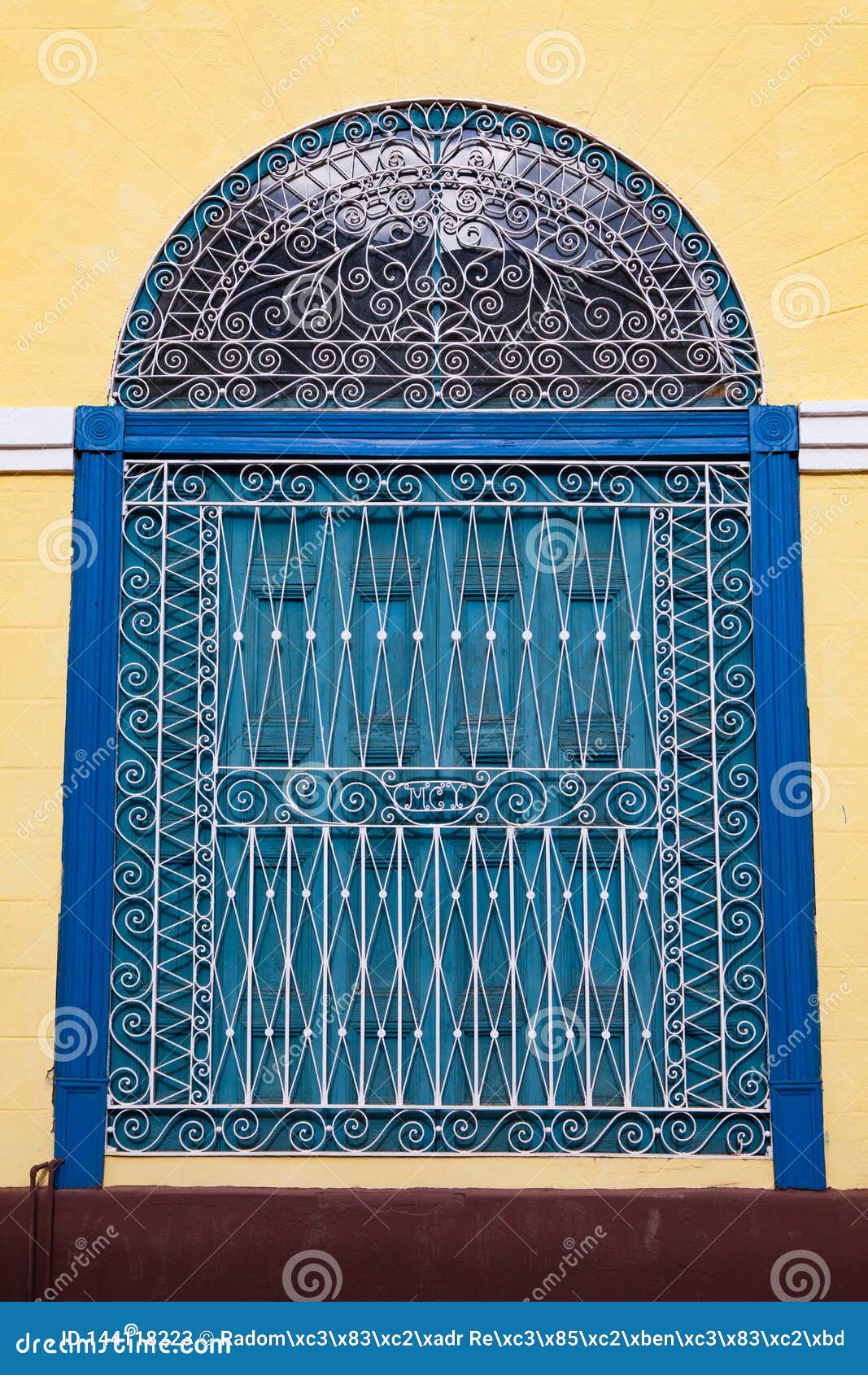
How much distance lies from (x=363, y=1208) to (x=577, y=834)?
129 cm

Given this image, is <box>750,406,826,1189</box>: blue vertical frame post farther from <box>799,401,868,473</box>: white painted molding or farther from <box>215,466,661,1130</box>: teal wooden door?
<box>215,466,661,1130</box>: teal wooden door

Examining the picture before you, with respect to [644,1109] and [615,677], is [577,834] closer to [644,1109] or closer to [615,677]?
[615,677]

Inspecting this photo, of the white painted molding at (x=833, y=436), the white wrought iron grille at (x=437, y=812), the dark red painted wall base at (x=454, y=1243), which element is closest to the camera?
the dark red painted wall base at (x=454, y=1243)

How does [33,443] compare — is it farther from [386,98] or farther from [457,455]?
[386,98]

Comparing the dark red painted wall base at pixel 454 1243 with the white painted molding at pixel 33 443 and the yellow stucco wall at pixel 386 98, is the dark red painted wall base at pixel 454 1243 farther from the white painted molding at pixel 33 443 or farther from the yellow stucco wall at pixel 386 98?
the white painted molding at pixel 33 443

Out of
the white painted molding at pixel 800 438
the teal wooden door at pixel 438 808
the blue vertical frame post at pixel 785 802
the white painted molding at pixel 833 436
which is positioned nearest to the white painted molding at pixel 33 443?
the white painted molding at pixel 800 438

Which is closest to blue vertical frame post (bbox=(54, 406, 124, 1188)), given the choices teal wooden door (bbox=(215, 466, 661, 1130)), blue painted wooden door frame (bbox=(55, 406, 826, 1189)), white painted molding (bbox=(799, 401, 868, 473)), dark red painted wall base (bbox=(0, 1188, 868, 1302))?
blue painted wooden door frame (bbox=(55, 406, 826, 1189))

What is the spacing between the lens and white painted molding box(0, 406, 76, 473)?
4496 mm

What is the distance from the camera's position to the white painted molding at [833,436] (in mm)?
4473

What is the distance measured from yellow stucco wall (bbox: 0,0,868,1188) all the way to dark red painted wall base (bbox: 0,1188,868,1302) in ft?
5.72

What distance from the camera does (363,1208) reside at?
4.21 meters

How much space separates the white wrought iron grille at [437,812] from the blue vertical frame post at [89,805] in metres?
0.06

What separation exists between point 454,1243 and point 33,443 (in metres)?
2.80

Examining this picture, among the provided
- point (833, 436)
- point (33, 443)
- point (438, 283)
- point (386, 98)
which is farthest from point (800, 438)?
point (33, 443)
